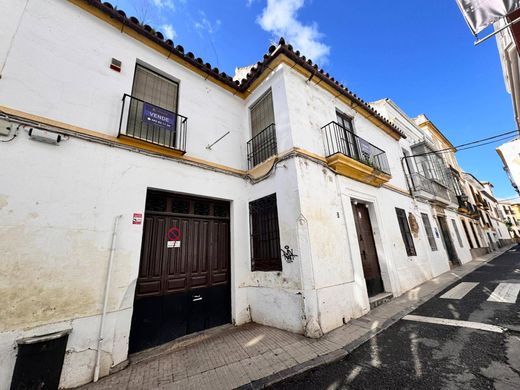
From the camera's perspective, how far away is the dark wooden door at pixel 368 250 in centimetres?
578

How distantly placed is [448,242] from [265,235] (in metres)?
11.5

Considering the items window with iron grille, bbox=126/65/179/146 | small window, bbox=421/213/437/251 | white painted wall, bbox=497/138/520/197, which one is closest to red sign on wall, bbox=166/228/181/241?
window with iron grille, bbox=126/65/179/146

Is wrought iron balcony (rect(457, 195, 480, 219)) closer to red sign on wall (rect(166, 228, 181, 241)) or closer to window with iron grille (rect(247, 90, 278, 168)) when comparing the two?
window with iron grille (rect(247, 90, 278, 168))

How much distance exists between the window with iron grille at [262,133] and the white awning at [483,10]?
3735 millimetres

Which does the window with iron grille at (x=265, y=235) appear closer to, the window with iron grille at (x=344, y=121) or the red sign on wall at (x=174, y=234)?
the red sign on wall at (x=174, y=234)

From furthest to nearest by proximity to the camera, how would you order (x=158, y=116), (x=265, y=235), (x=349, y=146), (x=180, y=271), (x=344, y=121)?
(x=344, y=121) < (x=349, y=146) < (x=265, y=235) < (x=158, y=116) < (x=180, y=271)

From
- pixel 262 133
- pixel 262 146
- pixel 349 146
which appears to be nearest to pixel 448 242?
pixel 349 146

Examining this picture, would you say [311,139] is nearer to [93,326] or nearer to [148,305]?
[148,305]

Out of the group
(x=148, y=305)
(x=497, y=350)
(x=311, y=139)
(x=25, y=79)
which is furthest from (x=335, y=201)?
(x=25, y=79)

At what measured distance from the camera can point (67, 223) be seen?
124 inches

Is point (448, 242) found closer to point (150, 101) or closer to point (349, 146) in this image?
point (349, 146)

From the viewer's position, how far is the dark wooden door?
578 centimetres

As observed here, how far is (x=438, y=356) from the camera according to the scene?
111 inches

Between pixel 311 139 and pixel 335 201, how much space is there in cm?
175
